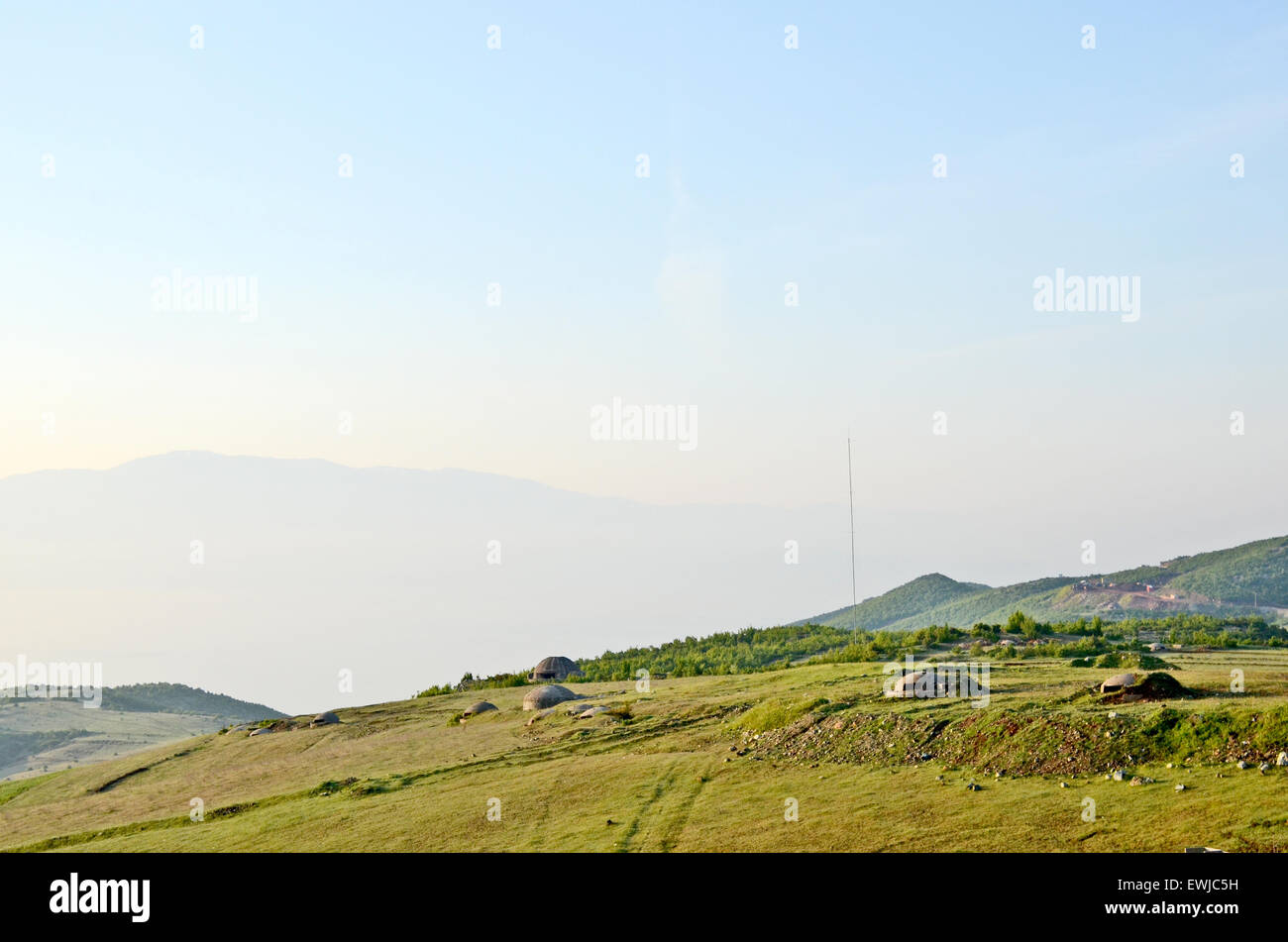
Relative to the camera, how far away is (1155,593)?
14725cm

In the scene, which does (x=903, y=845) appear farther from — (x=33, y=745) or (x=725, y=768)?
(x=33, y=745)

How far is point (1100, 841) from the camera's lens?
1705 centimetres

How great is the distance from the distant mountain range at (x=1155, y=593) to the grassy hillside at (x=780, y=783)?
95529 millimetres

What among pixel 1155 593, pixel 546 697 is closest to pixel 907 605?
pixel 1155 593

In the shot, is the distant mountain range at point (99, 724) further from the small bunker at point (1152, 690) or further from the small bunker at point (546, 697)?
the small bunker at point (1152, 690)

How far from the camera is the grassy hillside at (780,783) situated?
749 inches

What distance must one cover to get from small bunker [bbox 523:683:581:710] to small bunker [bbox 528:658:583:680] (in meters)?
18.7

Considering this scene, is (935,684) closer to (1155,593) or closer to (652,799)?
(652,799)

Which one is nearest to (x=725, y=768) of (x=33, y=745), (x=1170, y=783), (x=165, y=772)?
(x=1170, y=783)

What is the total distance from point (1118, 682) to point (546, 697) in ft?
93.2

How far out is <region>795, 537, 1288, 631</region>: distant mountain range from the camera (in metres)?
138

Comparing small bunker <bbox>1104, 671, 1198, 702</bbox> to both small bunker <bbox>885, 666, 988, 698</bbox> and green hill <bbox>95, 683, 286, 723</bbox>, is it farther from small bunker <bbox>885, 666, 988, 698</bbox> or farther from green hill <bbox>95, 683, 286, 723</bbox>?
green hill <bbox>95, 683, 286, 723</bbox>

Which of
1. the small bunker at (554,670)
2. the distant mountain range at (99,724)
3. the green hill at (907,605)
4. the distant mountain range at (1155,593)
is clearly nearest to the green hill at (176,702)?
the distant mountain range at (99,724)
